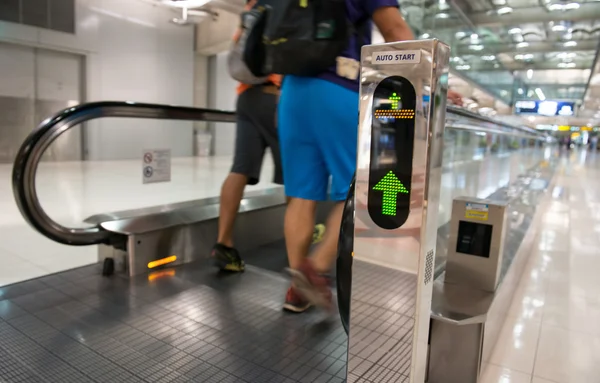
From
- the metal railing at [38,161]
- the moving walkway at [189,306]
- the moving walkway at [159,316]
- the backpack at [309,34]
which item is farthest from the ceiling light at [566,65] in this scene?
the backpack at [309,34]

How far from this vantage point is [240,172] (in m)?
2.38

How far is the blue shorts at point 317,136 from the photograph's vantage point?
151 cm

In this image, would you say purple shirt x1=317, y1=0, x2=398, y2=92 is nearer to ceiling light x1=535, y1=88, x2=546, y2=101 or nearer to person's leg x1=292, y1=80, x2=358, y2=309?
person's leg x1=292, y1=80, x2=358, y2=309

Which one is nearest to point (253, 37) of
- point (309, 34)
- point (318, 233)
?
point (309, 34)

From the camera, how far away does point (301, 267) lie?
1624 millimetres

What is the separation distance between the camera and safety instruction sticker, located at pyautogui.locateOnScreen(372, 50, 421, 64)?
0.91m

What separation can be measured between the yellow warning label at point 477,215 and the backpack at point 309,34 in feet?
2.54

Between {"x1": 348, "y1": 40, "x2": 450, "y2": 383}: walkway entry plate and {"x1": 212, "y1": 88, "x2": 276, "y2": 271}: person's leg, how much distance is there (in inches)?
53.3

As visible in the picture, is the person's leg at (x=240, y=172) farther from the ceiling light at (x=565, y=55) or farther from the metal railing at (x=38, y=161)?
the ceiling light at (x=565, y=55)

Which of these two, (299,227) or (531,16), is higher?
(531,16)

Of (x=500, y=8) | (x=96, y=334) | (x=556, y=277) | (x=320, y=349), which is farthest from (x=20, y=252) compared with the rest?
(x=500, y=8)

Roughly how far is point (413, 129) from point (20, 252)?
8.37 feet

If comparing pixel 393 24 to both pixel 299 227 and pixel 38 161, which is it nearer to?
pixel 299 227

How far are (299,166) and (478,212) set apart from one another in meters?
0.71
